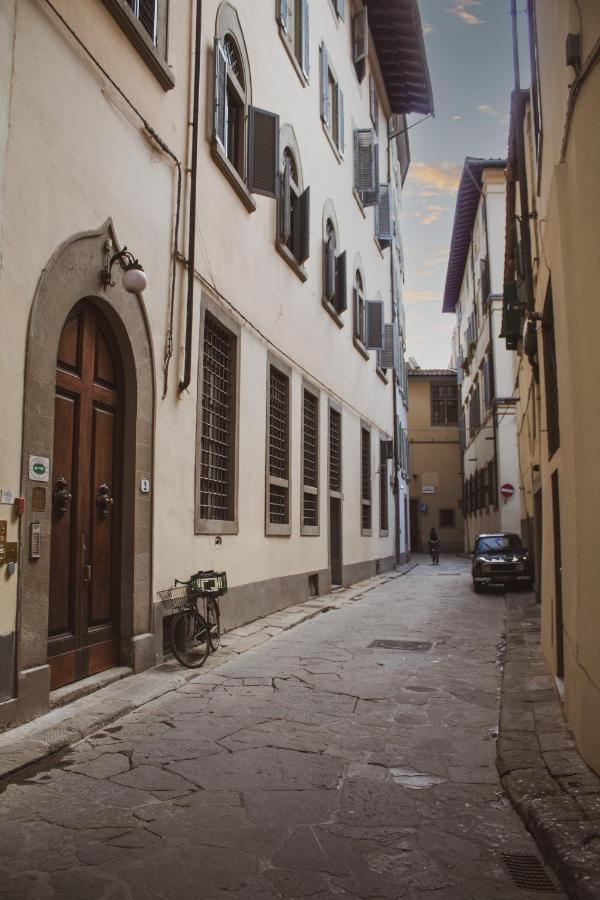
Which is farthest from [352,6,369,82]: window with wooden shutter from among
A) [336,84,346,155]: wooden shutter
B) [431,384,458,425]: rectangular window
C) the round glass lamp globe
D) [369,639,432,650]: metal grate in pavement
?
[431,384,458,425]: rectangular window

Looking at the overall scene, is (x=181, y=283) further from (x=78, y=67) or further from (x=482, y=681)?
(x=482, y=681)

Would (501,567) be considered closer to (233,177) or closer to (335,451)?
(335,451)

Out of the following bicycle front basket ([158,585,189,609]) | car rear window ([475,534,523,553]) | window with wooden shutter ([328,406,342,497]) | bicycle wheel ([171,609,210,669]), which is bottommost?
bicycle wheel ([171,609,210,669])

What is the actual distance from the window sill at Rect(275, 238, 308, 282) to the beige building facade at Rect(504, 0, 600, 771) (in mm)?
4884

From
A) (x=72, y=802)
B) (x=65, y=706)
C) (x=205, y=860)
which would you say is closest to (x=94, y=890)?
(x=205, y=860)

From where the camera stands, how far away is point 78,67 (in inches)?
235

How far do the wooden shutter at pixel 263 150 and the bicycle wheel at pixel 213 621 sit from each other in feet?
18.2

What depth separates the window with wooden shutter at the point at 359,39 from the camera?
60.1ft

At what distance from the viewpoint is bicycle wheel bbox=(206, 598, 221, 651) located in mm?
7917

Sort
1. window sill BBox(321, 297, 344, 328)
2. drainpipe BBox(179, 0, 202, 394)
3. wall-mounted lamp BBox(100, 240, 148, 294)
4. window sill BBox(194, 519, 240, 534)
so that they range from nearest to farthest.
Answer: wall-mounted lamp BBox(100, 240, 148, 294), drainpipe BBox(179, 0, 202, 394), window sill BBox(194, 519, 240, 534), window sill BBox(321, 297, 344, 328)

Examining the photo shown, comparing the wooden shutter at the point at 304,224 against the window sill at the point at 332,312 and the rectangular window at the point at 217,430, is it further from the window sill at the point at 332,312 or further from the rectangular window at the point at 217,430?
the rectangular window at the point at 217,430

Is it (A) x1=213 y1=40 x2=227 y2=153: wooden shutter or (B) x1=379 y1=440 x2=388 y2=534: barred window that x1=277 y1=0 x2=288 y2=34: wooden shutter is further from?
(B) x1=379 y1=440 x2=388 y2=534: barred window

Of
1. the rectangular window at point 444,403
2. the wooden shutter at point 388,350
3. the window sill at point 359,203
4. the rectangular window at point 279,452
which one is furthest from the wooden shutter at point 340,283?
the rectangular window at point 444,403

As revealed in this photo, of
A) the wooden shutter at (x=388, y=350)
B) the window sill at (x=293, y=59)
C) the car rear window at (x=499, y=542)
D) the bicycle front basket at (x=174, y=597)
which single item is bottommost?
the bicycle front basket at (x=174, y=597)
